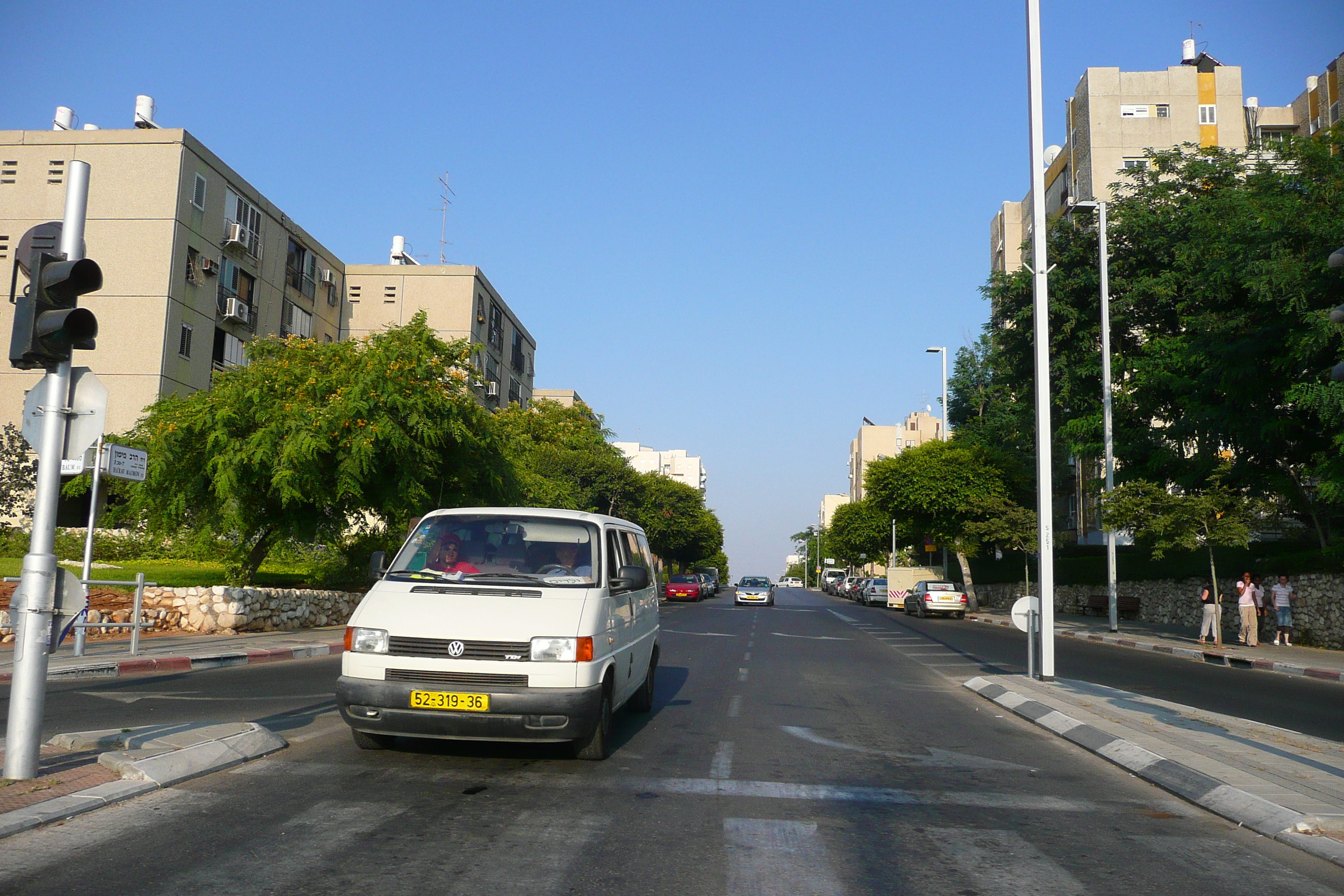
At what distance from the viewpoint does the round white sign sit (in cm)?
1391

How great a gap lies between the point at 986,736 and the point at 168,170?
1444 inches

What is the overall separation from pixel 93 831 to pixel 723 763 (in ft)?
13.9

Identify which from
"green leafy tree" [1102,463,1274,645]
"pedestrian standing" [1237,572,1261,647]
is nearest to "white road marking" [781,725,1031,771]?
"green leafy tree" [1102,463,1274,645]

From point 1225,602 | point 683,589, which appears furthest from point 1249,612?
point 683,589

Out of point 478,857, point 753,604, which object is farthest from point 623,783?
point 753,604

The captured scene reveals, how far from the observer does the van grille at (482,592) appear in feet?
24.0

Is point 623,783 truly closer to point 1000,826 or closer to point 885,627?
point 1000,826

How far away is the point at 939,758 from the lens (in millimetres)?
8141

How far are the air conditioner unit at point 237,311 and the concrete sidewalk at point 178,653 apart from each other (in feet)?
76.7

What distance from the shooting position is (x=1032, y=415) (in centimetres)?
3703

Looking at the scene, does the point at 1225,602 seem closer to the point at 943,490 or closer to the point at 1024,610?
the point at 1024,610

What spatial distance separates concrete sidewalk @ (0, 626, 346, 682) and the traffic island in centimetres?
420

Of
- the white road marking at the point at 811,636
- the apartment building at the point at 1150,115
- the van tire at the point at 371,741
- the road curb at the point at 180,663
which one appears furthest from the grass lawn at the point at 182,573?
the apartment building at the point at 1150,115

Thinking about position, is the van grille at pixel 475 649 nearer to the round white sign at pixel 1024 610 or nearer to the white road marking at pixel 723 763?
the white road marking at pixel 723 763
